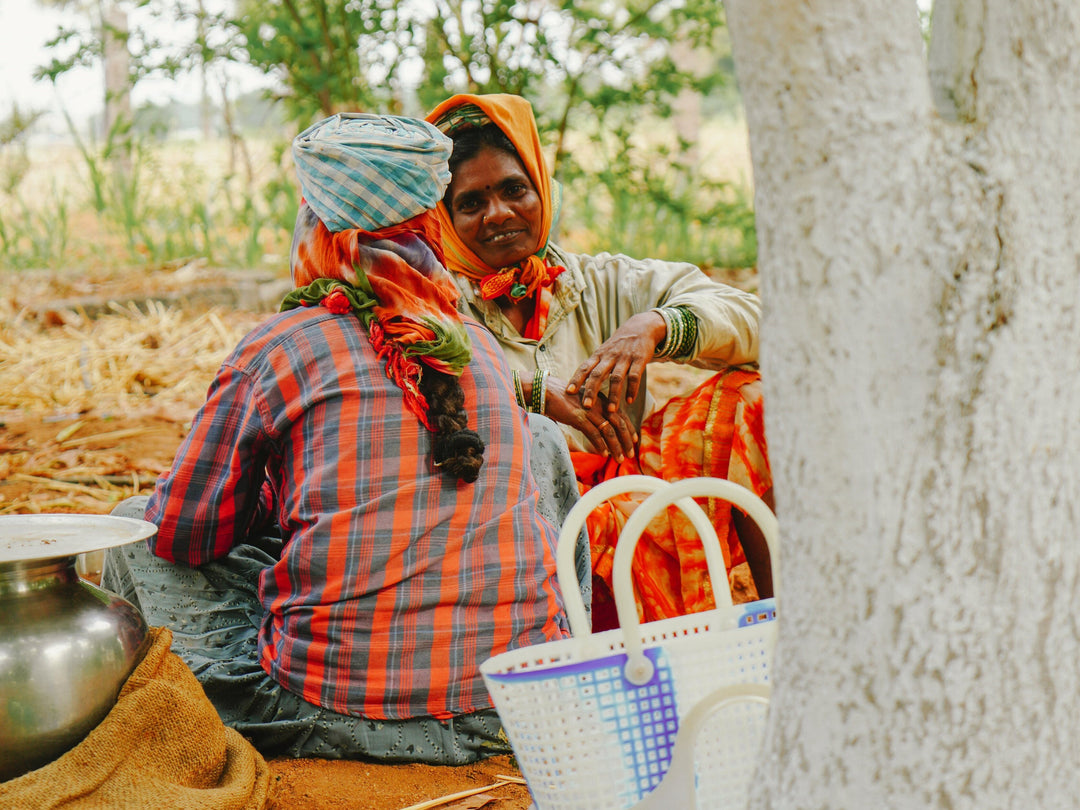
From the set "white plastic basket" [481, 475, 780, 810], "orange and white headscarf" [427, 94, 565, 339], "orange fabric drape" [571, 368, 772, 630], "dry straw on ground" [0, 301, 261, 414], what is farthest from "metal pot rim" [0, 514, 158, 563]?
"dry straw on ground" [0, 301, 261, 414]

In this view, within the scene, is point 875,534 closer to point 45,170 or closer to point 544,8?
point 544,8

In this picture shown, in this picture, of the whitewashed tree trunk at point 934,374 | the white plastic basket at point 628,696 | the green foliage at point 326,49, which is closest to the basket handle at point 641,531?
the white plastic basket at point 628,696

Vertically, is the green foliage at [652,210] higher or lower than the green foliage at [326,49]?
lower

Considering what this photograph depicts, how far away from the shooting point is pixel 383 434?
2070mm

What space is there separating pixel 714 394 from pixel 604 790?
5.29 ft

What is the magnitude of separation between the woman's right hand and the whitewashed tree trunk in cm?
165

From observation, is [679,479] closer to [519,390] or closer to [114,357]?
[519,390]

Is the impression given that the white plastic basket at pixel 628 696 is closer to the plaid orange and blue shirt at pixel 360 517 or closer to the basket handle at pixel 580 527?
the basket handle at pixel 580 527

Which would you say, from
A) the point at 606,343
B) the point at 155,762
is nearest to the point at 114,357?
the point at 606,343

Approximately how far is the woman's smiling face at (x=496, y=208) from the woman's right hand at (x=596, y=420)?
507 millimetres

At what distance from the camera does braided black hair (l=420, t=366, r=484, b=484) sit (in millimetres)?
2043

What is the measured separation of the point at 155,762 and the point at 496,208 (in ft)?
6.03

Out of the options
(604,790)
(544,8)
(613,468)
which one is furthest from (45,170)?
(604,790)

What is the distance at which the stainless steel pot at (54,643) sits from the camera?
1.74 metres
